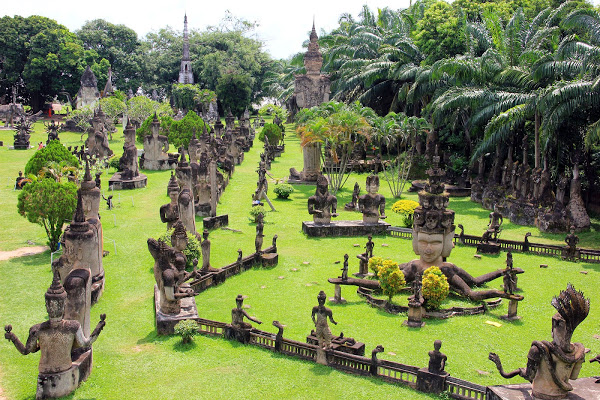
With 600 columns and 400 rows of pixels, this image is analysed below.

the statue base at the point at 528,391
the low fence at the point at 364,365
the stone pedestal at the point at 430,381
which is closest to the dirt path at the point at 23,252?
the low fence at the point at 364,365

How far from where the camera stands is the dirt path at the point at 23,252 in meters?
22.0

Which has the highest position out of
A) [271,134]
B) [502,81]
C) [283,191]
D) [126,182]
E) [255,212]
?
[502,81]

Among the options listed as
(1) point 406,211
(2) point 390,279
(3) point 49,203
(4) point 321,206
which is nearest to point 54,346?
(2) point 390,279

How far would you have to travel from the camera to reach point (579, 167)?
27.0 m

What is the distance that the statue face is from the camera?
17516 millimetres

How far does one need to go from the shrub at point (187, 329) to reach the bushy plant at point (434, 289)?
5.91 m

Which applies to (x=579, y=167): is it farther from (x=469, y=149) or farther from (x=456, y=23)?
(x=456, y=23)

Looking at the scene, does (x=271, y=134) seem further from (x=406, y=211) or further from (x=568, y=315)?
(x=568, y=315)

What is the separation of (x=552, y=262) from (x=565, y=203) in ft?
19.0

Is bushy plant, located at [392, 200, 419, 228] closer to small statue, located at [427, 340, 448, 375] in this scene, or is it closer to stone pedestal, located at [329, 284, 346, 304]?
stone pedestal, located at [329, 284, 346, 304]

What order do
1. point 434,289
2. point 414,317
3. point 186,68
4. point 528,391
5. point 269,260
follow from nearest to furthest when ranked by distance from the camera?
point 528,391
point 414,317
point 434,289
point 269,260
point 186,68

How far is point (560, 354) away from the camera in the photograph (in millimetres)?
10031

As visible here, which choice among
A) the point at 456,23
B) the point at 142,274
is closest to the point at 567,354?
the point at 142,274

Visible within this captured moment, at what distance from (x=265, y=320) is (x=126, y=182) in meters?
21.1
